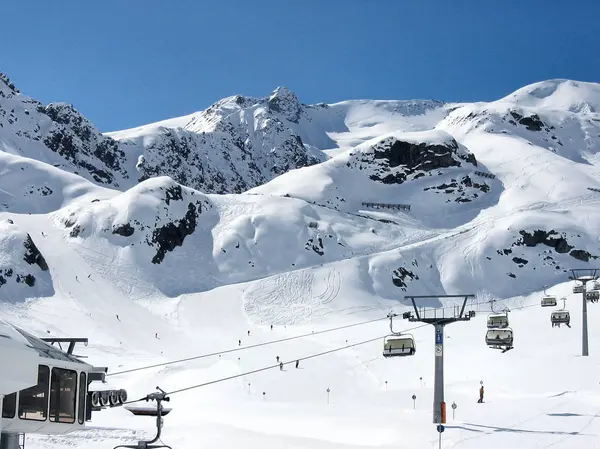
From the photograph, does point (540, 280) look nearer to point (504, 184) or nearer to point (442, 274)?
point (442, 274)

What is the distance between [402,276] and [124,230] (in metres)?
40.3

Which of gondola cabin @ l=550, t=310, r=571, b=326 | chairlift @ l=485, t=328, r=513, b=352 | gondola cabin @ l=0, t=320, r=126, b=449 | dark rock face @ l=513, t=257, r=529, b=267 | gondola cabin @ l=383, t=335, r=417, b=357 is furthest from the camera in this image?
dark rock face @ l=513, t=257, r=529, b=267

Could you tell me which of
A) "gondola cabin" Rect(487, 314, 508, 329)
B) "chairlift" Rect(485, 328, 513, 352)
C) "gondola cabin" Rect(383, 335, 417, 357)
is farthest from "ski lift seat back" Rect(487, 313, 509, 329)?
"gondola cabin" Rect(383, 335, 417, 357)

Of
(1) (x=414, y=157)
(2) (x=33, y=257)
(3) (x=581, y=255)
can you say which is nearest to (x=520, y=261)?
(3) (x=581, y=255)

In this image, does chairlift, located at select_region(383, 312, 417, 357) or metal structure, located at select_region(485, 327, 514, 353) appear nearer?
chairlift, located at select_region(383, 312, 417, 357)

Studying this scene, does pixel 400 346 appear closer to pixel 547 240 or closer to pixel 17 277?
pixel 17 277

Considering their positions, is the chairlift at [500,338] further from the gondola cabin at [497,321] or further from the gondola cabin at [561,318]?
the gondola cabin at [561,318]

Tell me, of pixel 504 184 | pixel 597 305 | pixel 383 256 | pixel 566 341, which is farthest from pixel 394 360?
pixel 504 184

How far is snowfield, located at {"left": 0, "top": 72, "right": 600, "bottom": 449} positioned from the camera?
1208 inches

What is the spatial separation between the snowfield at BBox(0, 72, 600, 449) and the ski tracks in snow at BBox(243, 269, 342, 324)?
32cm

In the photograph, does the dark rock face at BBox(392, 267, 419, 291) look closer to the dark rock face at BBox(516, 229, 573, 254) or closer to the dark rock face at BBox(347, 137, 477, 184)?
the dark rock face at BBox(516, 229, 573, 254)

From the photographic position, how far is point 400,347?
3562cm

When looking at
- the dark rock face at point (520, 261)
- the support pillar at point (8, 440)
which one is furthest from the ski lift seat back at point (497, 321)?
the dark rock face at point (520, 261)

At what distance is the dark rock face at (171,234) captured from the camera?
10500cm
